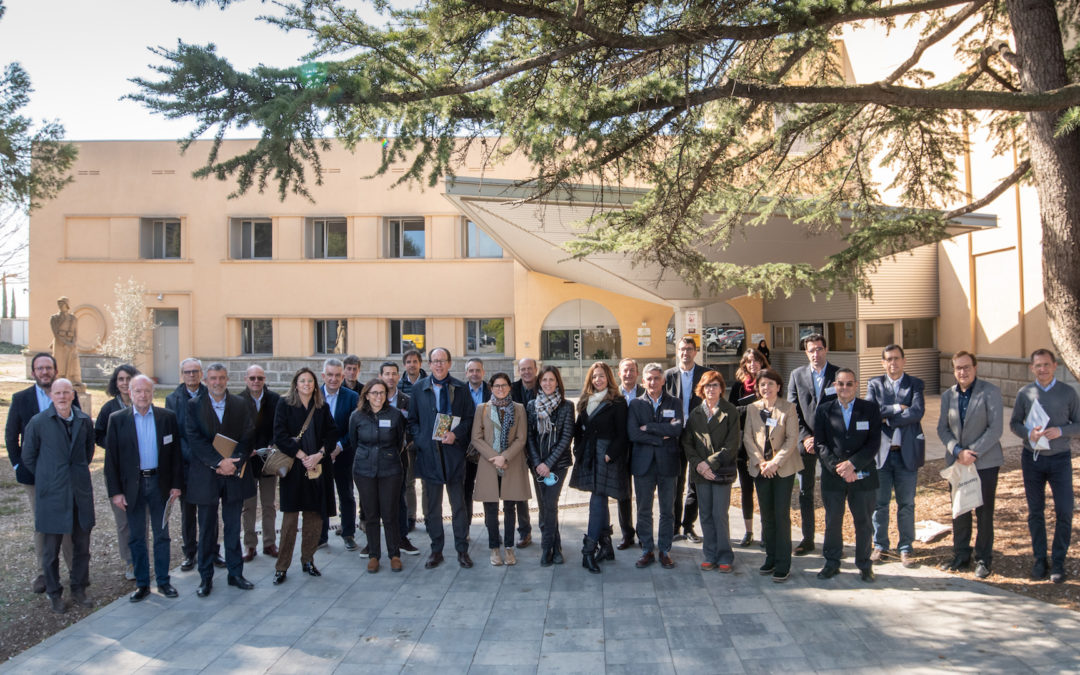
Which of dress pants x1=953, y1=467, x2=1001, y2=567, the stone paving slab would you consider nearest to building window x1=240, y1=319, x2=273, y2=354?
the stone paving slab

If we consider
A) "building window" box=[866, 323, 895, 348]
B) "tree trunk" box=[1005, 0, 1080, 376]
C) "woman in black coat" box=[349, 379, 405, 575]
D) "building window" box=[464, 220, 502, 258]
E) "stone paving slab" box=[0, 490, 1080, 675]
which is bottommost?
"stone paving slab" box=[0, 490, 1080, 675]

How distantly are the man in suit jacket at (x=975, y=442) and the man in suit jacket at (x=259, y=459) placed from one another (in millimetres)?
5536

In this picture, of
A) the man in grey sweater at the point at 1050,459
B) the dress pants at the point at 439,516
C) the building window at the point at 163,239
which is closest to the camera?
the man in grey sweater at the point at 1050,459

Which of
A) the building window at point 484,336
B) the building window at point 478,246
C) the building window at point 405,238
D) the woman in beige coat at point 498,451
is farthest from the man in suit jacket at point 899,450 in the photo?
the building window at point 405,238

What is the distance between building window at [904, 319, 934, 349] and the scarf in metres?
15.3

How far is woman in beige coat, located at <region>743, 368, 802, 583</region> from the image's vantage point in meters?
5.30

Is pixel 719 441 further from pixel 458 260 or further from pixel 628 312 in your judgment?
pixel 458 260

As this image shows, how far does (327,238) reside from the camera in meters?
22.0

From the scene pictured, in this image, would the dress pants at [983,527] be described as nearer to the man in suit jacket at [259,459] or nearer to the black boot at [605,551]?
the black boot at [605,551]

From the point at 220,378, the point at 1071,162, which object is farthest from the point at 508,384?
the point at 1071,162

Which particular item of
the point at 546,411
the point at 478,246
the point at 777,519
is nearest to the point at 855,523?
the point at 777,519

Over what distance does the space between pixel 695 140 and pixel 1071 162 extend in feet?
11.0

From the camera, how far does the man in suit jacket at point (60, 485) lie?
4.93 m

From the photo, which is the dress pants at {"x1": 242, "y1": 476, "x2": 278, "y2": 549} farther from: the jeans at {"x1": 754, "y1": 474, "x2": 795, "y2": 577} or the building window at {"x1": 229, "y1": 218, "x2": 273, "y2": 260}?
the building window at {"x1": 229, "y1": 218, "x2": 273, "y2": 260}
